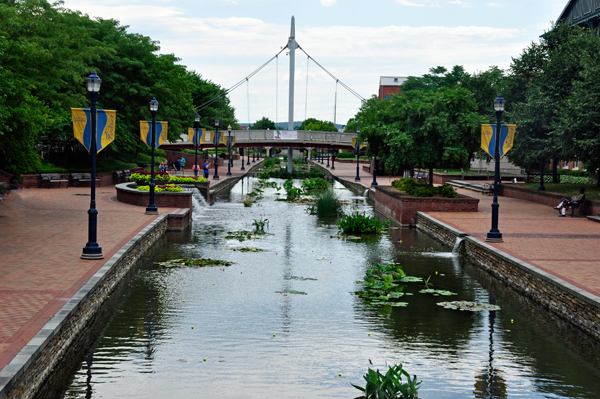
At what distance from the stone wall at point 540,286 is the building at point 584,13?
35097 millimetres

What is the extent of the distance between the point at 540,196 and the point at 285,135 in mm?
35699

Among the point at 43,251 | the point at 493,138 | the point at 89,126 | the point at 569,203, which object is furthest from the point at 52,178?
the point at 569,203

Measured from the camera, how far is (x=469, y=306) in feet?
38.5

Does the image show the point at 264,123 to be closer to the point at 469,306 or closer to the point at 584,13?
the point at 584,13

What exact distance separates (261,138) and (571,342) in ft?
184

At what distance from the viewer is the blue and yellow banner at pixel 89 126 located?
578 inches

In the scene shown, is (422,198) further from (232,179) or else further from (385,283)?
(232,179)

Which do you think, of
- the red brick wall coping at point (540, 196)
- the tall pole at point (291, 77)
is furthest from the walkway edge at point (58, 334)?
the tall pole at point (291, 77)

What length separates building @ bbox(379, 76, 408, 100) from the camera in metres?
150

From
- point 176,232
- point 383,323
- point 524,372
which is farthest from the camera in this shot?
point 176,232

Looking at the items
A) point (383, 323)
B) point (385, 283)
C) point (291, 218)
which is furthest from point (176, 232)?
point (383, 323)

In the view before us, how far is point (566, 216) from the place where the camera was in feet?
79.6

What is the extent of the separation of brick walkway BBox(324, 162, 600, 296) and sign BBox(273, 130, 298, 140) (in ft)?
118

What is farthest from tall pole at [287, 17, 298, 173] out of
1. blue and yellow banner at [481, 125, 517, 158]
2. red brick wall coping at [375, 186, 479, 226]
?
blue and yellow banner at [481, 125, 517, 158]
